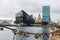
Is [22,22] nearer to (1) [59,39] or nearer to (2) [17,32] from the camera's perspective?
(1) [59,39]

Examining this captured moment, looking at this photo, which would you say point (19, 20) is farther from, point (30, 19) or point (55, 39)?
point (55, 39)

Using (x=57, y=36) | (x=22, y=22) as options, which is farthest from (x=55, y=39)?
(x=22, y=22)

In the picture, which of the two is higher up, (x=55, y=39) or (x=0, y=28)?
(x=0, y=28)

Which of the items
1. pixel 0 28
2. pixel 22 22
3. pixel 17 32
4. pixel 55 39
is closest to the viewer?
pixel 0 28

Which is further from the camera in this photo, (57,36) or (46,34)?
(57,36)

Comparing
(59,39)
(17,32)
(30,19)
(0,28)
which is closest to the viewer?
(0,28)

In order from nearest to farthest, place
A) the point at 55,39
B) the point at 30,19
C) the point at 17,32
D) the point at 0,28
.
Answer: the point at 0,28
the point at 17,32
the point at 55,39
the point at 30,19

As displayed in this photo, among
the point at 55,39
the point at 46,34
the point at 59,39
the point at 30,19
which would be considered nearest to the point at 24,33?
the point at 46,34

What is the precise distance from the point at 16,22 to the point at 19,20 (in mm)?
1721

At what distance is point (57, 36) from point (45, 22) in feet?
176

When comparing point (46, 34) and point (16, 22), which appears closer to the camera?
point (46, 34)

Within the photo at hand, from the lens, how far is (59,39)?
19.5 metres

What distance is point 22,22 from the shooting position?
79688 mm

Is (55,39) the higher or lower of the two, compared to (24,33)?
lower
